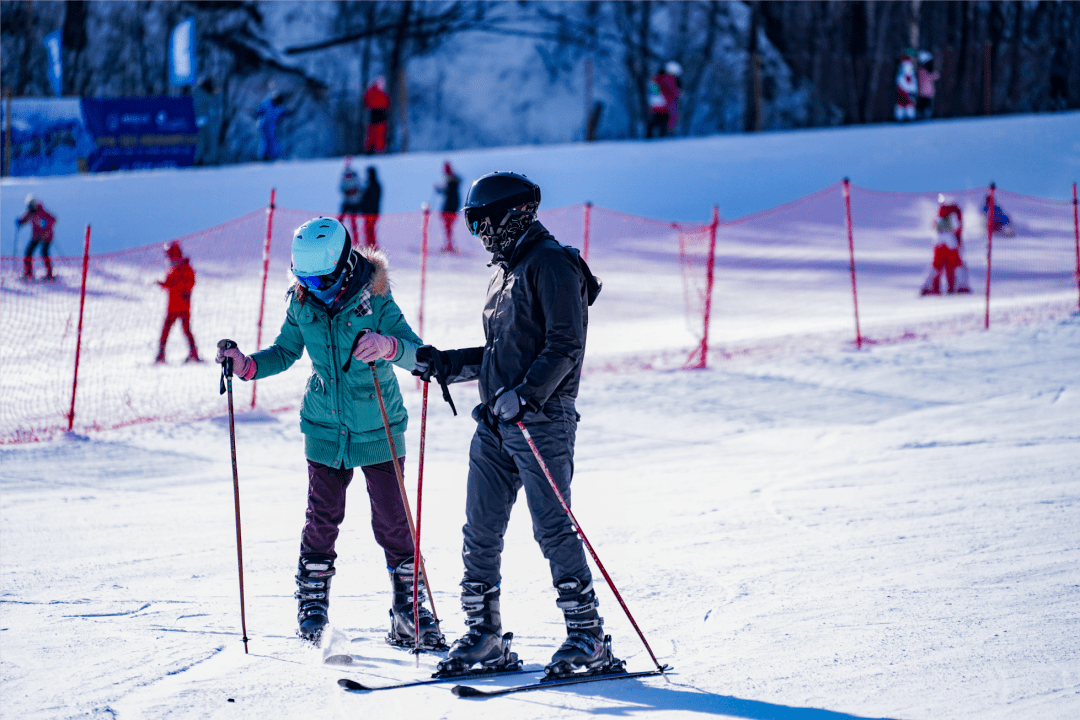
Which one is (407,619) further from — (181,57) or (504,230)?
(181,57)

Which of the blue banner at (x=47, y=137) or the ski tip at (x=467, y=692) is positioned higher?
the blue banner at (x=47, y=137)

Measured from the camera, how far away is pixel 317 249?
3.70 m

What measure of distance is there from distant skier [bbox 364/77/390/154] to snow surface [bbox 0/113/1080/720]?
47.4 feet

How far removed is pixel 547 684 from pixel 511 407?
905 mm

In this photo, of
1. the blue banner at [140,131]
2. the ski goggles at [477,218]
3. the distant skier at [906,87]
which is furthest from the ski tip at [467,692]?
the distant skier at [906,87]

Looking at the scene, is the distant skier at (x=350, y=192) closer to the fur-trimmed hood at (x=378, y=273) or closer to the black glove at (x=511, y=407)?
the fur-trimmed hood at (x=378, y=273)

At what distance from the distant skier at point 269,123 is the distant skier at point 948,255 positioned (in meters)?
12.6

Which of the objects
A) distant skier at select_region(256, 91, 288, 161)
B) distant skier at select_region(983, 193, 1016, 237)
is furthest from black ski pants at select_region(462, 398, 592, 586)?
distant skier at select_region(256, 91, 288, 161)

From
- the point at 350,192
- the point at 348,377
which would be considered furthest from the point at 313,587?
the point at 350,192

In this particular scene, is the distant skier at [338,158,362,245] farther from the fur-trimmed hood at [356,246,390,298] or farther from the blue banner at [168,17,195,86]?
the fur-trimmed hood at [356,246,390,298]

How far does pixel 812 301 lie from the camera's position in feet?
47.1

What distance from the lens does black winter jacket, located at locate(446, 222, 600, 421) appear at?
3.36 meters

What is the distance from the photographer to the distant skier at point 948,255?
13.4m

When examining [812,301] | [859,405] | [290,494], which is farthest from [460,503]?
[812,301]
